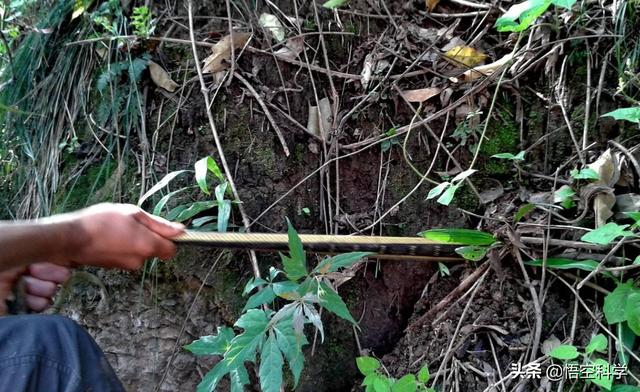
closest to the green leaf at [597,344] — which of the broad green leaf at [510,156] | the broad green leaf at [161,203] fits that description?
the broad green leaf at [510,156]

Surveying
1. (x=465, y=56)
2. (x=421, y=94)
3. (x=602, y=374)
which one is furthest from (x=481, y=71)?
(x=602, y=374)

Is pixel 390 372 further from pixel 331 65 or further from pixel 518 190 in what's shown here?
pixel 331 65

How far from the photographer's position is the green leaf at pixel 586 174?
151cm

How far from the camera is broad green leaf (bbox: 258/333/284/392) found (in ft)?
4.00

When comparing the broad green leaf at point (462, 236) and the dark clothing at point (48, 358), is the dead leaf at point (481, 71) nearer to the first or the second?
the broad green leaf at point (462, 236)

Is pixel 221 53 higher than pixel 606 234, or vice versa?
pixel 221 53

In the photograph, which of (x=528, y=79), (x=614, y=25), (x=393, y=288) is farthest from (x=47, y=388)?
(x=614, y=25)

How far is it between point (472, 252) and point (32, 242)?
3.54 ft

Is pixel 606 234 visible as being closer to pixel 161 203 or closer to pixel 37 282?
pixel 161 203

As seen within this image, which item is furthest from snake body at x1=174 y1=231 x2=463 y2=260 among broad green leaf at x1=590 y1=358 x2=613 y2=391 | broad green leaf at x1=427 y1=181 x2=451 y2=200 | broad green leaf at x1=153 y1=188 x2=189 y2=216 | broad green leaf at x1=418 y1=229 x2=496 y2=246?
broad green leaf at x1=590 y1=358 x2=613 y2=391

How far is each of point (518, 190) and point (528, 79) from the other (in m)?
0.35

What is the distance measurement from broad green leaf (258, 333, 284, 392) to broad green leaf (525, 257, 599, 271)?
0.74 meters

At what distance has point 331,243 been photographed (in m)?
1.48

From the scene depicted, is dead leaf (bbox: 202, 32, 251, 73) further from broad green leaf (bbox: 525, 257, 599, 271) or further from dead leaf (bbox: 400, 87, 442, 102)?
broad green leaf (bbox: 525, 257, 599, 271)
